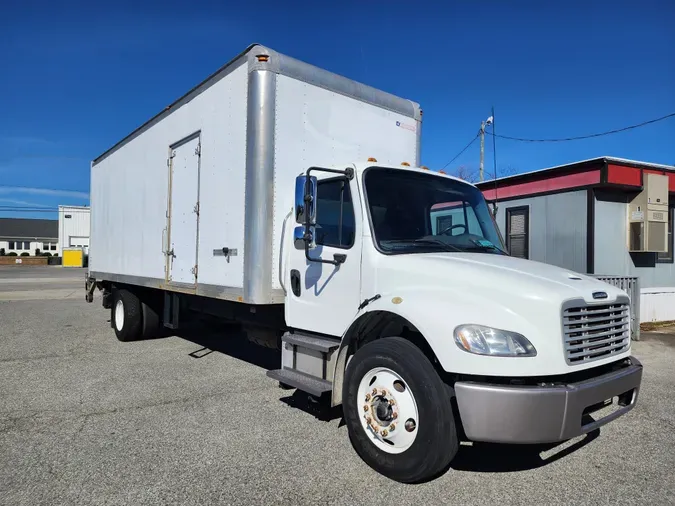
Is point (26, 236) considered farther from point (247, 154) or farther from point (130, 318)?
point (247, 154)

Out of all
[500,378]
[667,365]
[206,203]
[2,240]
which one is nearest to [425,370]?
[500,378]

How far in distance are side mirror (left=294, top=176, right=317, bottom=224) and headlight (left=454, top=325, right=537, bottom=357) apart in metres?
1.60

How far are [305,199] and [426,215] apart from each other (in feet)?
3.66

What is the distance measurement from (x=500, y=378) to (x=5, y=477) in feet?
11.5

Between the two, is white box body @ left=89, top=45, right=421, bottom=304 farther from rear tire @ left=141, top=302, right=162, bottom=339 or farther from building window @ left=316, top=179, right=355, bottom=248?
rear tire @ left=141, top=302, right=162, bottom=339

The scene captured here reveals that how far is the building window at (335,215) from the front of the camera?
4.15 meters

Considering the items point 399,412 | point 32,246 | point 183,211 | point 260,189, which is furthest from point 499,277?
point 32,246

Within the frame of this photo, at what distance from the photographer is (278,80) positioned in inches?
193

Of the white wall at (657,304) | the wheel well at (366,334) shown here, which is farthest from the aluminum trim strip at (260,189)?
the white wall at (657,304)

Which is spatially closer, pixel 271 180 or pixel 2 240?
pixel 271 180

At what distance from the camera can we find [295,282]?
4.67m

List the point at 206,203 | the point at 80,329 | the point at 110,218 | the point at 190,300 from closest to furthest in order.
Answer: the point at 206,203 < the point at 190,300 < the point at 110,218 < the point at 80,329

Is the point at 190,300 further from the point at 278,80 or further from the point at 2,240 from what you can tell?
the point at 2,240

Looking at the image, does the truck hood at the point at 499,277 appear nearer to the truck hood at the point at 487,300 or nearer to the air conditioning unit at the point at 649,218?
the truck hood at the point at 487,300
